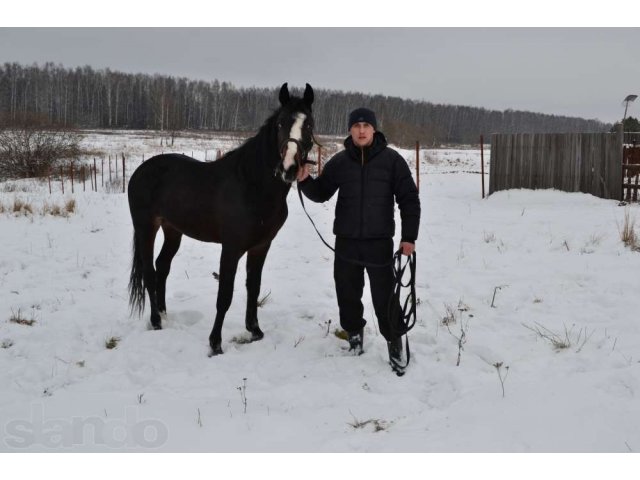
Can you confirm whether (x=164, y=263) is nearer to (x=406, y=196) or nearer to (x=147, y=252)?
(x=147, y=252)

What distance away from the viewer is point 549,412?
8.42 feet

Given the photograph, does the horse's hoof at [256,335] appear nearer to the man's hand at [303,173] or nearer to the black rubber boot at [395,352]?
the black rubber boot at [395,352]

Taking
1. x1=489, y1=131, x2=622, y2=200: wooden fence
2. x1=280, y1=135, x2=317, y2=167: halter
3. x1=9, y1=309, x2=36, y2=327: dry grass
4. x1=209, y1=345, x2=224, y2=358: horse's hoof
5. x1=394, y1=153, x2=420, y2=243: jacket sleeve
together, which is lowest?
x1=209, y1=345, x2=224, y2=358: horse's hoof

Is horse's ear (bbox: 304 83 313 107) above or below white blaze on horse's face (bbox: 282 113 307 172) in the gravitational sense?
above

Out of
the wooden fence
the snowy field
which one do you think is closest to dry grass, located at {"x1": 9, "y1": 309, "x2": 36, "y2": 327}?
the snowy field

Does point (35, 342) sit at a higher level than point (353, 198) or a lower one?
lower

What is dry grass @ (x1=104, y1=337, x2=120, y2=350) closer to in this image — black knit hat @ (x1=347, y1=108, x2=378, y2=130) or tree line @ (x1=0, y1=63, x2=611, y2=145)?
black knit hat @ (x1=347, y1=108, x2=378, y2=130)

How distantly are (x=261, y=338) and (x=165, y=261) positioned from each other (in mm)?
1421

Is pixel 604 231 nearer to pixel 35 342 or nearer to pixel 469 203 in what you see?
pixel 469 203

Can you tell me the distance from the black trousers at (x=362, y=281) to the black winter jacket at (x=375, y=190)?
0.11 metres

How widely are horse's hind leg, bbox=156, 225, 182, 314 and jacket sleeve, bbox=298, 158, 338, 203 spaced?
69.0 inches

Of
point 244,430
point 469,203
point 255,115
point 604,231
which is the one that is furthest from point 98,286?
point 255,115

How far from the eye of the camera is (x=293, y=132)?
10.2 feet

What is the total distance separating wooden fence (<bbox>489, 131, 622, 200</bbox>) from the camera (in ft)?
36.9
